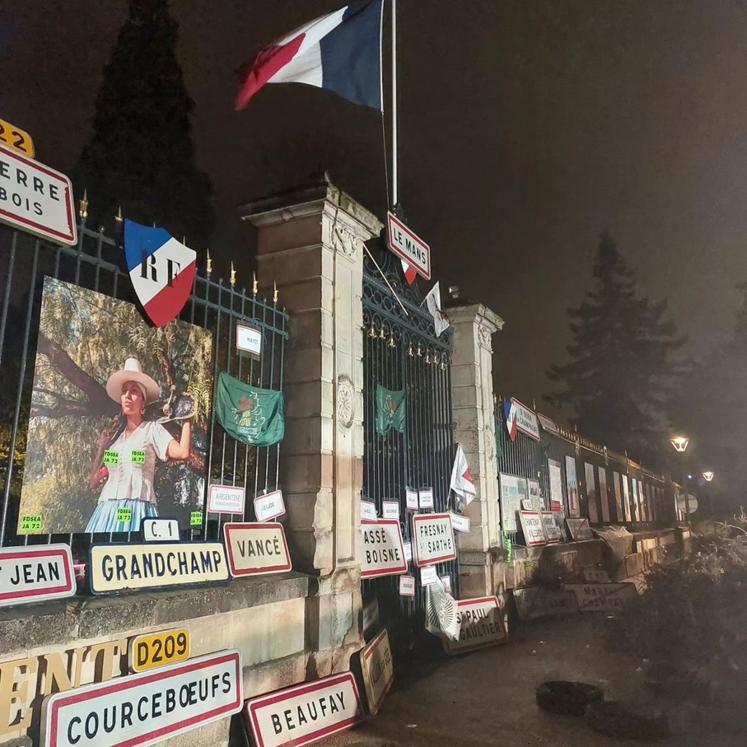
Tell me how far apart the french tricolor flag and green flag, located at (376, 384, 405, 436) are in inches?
139

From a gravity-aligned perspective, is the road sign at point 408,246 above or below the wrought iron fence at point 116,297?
above

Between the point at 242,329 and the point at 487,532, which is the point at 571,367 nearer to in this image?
the point at 487,532

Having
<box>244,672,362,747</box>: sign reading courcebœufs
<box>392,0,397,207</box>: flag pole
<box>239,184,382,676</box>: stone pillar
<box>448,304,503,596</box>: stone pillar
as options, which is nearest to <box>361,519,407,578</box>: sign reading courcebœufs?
<box>239,184,382,676</box>: stone pillar

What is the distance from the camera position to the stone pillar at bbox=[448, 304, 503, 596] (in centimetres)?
909

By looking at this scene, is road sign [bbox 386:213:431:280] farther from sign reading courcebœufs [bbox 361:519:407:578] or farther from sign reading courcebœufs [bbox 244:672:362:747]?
sign reading courcebœufs [bbox 244:672:362:747]

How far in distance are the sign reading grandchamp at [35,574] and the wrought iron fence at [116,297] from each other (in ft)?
0.51

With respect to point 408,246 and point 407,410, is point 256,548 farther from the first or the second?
point 408,246

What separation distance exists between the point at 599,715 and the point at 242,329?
440cm

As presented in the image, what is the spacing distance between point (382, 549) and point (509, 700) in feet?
6.29

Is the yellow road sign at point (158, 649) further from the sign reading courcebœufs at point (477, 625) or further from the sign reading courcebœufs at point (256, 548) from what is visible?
the sign reading courcebœufs at point (477, 625)

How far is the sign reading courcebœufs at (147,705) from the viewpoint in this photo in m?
3.28

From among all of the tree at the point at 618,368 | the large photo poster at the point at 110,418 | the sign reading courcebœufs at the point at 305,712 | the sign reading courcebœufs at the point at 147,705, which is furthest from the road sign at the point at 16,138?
the tree at the point at 618,368

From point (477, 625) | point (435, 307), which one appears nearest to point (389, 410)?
point (435, 307)

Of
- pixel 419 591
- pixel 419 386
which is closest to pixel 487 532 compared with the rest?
pixel 419 591
